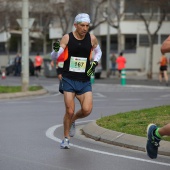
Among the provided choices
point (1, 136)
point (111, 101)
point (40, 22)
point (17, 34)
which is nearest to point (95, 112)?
point (111, 101)

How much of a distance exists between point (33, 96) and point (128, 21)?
32783 mm

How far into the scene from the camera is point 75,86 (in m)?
10.8

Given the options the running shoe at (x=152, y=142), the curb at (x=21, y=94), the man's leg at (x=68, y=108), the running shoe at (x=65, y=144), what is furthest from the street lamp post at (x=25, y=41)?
the running shoe at (x=152, y=142)

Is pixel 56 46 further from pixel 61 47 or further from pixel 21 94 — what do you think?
pixel 21 94

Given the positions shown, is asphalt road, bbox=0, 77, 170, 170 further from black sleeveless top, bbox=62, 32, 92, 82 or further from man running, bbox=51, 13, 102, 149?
black sleeveless top, bbox=62, 32, 92, 82

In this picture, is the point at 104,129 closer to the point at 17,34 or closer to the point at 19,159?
the point at 19,159

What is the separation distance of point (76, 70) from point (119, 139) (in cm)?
138

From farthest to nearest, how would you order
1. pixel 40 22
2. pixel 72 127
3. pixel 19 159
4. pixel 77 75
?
pixel 40 22, pixel 72 127, pixel 77 75, pixel 19 159

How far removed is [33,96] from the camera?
24.9m

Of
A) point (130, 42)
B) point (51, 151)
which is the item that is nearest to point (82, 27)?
point (51, 151)

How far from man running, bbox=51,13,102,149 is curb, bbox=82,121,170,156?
76 cm

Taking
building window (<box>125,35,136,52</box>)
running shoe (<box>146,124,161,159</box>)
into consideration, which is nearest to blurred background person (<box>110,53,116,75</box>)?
building window (<box>125,35,136,52</box>)

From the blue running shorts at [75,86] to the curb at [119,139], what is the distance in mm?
1018

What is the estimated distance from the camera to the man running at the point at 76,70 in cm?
1075
